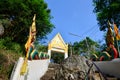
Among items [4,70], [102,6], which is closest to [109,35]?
[4,70]

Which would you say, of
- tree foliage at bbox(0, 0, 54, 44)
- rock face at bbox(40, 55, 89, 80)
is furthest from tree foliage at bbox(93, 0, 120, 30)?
rock face at bbox(40, 55, 89, 80)

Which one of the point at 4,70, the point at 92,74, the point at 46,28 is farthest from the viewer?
the point at 46,28

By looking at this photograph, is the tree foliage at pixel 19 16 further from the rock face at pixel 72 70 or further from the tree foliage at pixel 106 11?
the rock face at pixel 72 70

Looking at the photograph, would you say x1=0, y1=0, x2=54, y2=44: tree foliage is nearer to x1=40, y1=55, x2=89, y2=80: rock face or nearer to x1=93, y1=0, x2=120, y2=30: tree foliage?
x1=93, y1=0, x2=120, y2=30: tree foliage

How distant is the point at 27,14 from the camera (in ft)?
70.6

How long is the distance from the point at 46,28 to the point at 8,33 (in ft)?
10.6

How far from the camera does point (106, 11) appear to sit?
2230cm

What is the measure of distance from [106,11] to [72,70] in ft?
41.6

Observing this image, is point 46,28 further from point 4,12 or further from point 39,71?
point 39,71

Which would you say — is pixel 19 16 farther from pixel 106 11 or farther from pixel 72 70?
pixel 72 70

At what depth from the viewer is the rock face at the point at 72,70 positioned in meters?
10.3

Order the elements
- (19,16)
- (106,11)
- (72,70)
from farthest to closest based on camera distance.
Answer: (106,11), (19,16), (72,70)

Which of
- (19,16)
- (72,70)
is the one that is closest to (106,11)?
(19,16)

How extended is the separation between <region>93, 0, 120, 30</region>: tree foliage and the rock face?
425 inches
